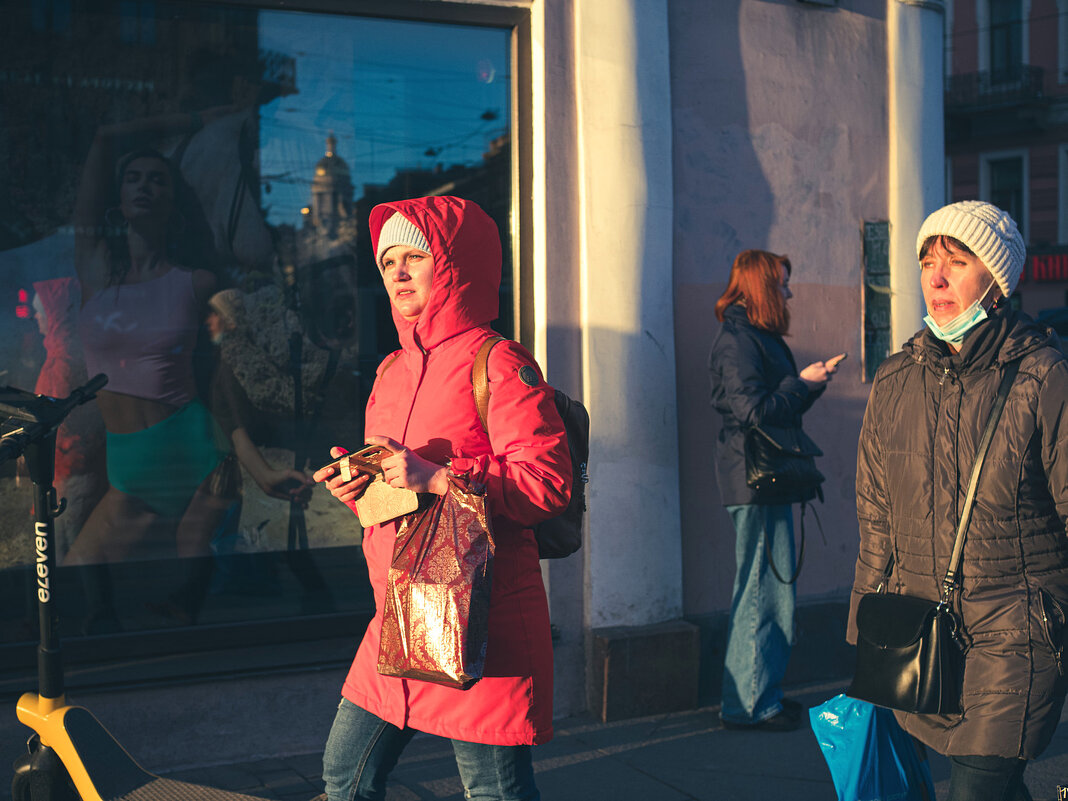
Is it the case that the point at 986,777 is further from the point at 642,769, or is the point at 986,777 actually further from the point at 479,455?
the point at 642,769

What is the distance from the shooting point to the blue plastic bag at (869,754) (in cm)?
275

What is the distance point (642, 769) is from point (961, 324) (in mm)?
2435

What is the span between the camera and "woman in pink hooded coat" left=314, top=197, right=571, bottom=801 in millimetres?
2461

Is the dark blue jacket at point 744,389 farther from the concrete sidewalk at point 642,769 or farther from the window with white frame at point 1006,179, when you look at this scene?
the window with white frame at point 1006,179

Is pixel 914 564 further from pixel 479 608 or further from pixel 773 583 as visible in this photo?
pixel 773 583

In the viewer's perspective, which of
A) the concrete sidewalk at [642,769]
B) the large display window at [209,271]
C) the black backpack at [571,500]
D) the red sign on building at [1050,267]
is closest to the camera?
the black backpack at [571,500]

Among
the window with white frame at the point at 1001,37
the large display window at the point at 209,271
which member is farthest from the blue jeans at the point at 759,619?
the window with white frame at the point at 1001,37

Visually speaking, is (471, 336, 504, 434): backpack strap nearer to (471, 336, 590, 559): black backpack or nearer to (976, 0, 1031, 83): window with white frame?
(471, 336, 590, 559): black backpack

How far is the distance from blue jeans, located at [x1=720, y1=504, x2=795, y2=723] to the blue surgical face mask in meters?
2.11

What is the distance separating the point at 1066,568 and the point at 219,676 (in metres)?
3.24

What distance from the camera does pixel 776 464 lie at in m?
4.63

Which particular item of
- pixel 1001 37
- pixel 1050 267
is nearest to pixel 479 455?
pixel 1050 267

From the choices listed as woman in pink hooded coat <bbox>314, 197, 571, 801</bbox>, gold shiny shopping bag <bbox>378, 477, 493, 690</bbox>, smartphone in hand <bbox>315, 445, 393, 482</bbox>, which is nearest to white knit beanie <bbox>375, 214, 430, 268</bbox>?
woman in pink hooded coat <bbox>314, 197, 571, 801</bbox>

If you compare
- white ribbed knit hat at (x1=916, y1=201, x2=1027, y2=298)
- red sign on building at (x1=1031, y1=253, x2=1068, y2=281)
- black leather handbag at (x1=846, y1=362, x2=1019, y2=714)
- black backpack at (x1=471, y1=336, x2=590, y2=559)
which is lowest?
black leather handbag at (x1=846, y1=362, x2=1019, y2=714)
